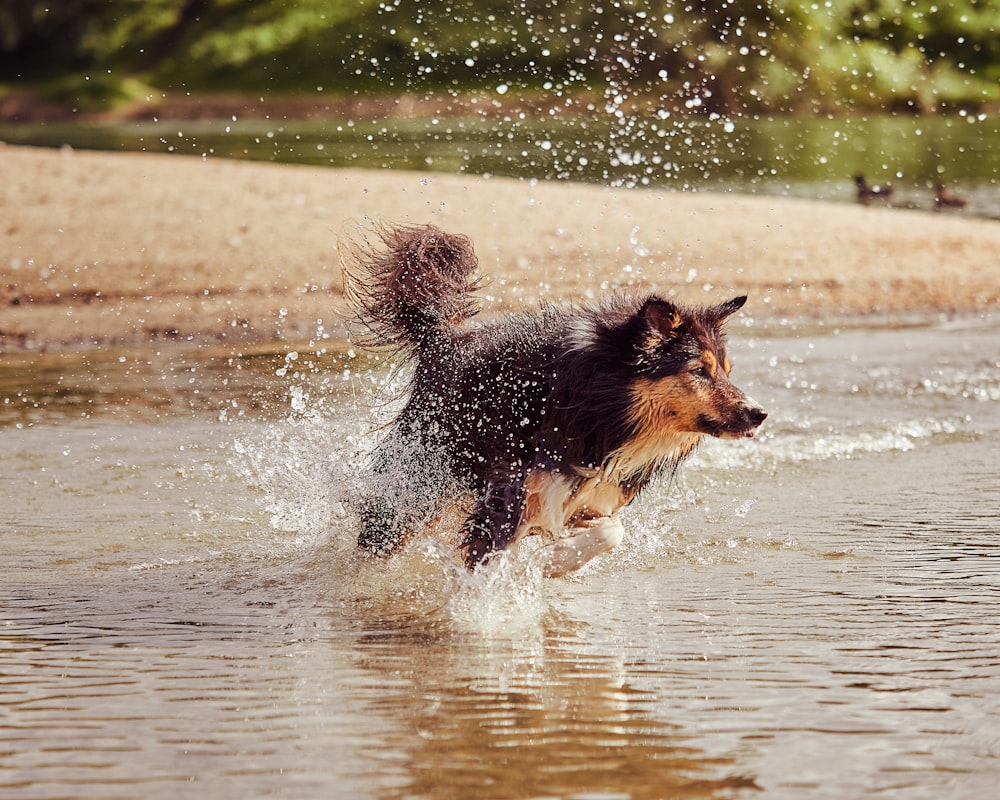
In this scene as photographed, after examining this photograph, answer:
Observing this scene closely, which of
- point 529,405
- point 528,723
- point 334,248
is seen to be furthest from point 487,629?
point 334,248

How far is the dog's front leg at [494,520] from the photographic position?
5996 mm

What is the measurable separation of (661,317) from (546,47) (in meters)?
66.1

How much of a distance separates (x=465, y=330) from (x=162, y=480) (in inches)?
105

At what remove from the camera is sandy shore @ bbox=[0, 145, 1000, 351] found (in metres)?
13.8

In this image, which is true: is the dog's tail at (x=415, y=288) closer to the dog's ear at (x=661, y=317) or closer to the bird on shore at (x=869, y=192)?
the dog's ear at (x=661, y=317)

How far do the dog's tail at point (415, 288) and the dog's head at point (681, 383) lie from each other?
45.7 inches

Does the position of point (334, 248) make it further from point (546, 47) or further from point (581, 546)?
point (546, 47)

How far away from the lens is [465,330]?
6.58 meters

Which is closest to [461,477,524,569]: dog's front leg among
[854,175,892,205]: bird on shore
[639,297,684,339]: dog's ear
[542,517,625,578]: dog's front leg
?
[542,517,625,578]: dog's front leg

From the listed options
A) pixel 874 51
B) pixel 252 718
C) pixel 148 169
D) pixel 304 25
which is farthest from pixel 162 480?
pixel 304 25

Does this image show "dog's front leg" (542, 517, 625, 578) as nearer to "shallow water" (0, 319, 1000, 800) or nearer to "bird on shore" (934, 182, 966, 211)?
"shallow water" (0, 319, 1000, 800)

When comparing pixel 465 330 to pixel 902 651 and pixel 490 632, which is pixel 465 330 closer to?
pixel 490 632

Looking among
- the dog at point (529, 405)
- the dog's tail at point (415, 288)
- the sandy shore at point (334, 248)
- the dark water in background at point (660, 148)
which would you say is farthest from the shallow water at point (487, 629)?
the dark water in background at point (660, 148)

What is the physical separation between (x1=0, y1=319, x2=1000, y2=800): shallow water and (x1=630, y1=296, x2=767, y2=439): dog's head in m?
0.79
